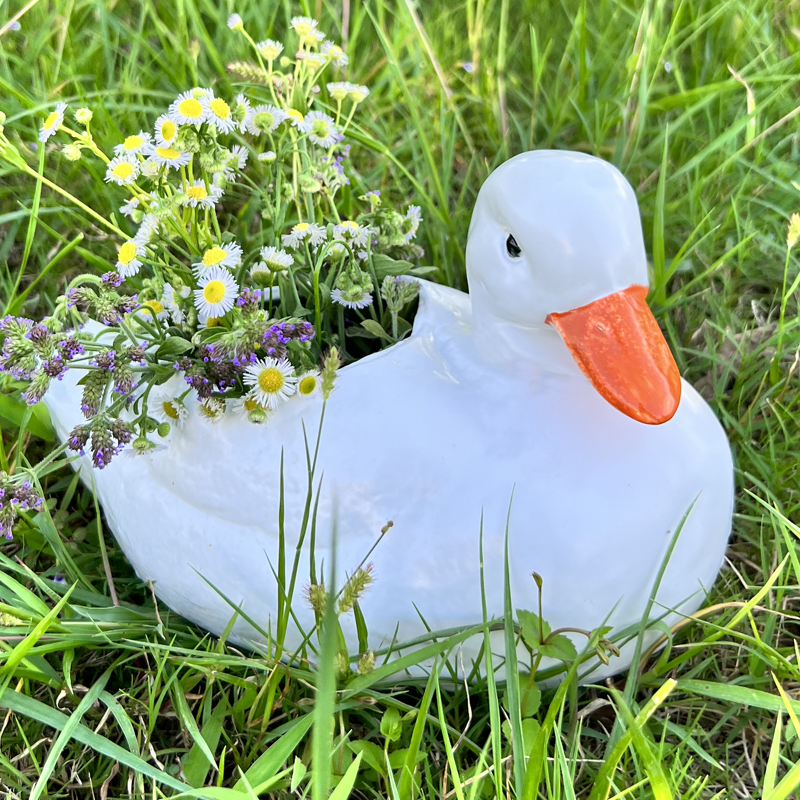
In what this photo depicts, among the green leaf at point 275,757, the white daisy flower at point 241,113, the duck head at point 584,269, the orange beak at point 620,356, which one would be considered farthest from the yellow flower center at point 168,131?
the green leaf at point 275,757

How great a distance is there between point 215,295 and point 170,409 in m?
0.21

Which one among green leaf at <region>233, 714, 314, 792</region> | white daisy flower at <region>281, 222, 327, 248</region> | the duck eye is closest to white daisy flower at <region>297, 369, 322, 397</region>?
white daisy flower at <region>281, 222, 327, 248</region>

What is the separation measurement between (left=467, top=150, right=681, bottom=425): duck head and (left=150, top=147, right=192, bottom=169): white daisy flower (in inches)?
17.4

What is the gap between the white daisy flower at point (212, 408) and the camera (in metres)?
1.25

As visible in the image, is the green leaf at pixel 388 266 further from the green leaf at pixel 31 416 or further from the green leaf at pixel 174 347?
the green leaf at pixel 31 416

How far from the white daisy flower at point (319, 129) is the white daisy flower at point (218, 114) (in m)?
0.17

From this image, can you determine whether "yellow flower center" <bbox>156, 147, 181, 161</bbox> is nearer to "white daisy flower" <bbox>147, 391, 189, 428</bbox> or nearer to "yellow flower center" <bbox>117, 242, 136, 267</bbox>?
"yellow flower center" <bbox>117, 242, 136, 267</bbox>

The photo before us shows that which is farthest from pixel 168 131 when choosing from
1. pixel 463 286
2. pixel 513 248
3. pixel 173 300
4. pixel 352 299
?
pixel 463 286

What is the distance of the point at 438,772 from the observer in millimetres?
1280

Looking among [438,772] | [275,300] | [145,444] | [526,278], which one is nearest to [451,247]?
[275,300]

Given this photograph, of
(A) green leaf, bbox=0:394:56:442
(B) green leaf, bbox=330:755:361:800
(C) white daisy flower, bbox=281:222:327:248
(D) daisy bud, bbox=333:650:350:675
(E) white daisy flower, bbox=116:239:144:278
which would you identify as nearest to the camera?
(B) green leaf, bbox=330:755:361:800

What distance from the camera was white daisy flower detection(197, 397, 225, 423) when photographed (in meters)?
1.25

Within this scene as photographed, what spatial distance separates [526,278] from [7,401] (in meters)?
1.10

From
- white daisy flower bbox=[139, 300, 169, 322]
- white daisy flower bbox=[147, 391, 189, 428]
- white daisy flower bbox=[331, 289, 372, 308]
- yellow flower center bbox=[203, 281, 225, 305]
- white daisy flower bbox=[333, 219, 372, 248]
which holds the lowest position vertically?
white daisy flower bbox=[147, 391, 189, 428]
